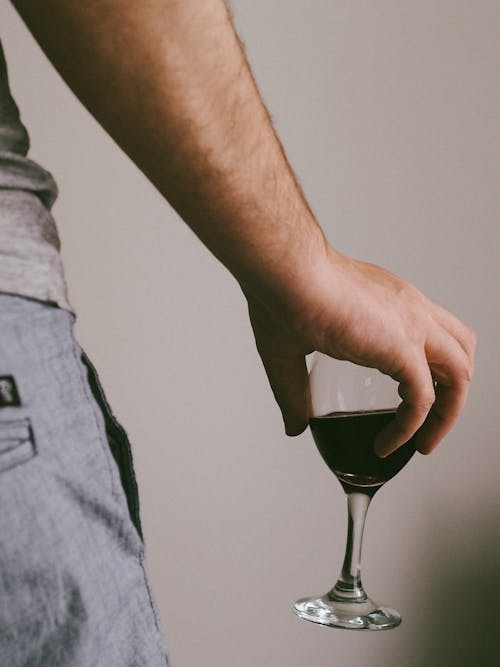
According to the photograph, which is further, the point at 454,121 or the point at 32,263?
the point at 454,121

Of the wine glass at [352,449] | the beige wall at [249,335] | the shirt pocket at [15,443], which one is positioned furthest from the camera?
the beige wall at [249,335]

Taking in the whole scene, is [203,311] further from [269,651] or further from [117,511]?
A: [117,511]

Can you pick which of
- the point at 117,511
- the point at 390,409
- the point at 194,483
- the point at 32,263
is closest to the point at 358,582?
the point at 390,409

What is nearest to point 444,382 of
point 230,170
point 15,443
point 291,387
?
point 291,387

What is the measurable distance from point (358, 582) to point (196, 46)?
0.49 meters

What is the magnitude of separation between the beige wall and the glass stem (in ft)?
3.04

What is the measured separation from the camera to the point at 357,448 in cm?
70

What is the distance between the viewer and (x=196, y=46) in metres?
0.48

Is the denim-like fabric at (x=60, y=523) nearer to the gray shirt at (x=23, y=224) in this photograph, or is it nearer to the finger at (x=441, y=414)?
the gray shirt at (x=23, y=224)

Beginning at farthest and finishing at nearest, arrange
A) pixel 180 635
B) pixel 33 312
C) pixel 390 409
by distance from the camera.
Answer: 1. pixel 180 635
2. pixel 390 409
3. pixel 33 312

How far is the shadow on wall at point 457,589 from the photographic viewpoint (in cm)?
167

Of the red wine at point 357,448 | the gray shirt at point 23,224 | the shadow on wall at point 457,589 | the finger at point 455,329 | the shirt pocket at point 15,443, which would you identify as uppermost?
the gray shirt at point 23,224

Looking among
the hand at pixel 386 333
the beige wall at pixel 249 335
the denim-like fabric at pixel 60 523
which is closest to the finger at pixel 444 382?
the hand at pixel 386 333

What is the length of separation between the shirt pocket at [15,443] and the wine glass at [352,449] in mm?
321
